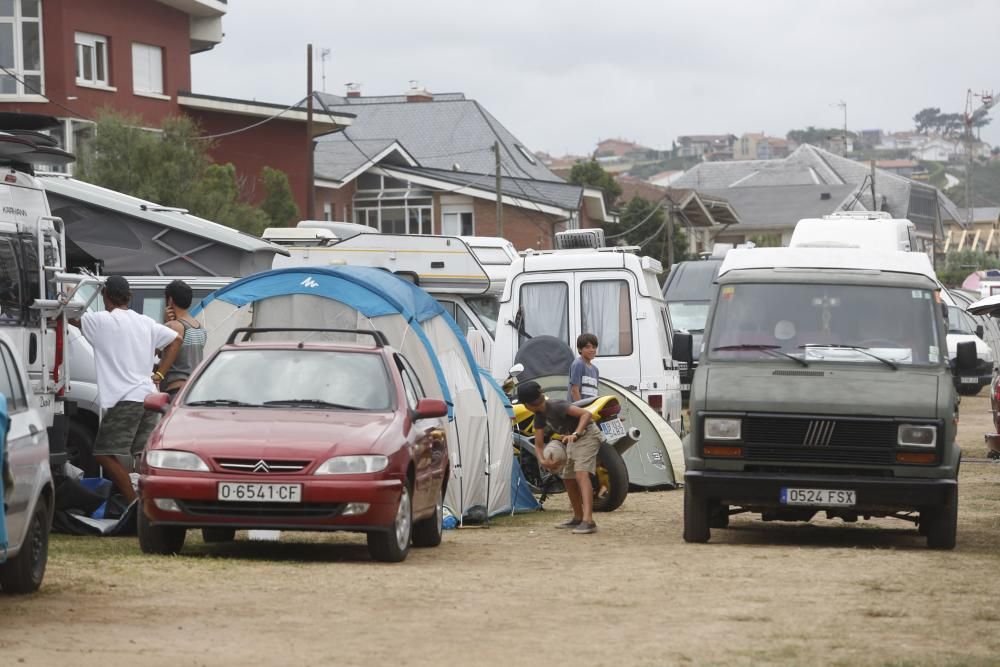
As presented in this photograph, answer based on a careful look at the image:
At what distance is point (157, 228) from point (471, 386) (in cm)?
698

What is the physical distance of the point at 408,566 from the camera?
1207 centimetres

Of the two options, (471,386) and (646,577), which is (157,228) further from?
(646,577)

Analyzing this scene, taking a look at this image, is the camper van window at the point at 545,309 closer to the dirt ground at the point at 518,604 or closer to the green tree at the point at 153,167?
the dirt ground at the point at 518,604

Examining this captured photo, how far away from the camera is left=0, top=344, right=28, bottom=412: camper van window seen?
396 inches

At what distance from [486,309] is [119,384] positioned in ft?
35.5

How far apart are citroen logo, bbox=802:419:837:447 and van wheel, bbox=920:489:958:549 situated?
94cm

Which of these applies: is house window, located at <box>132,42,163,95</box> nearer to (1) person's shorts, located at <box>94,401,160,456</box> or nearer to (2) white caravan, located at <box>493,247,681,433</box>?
(2) white caravan, located at <box>493,247,681,433</box>

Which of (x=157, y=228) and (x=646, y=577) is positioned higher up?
(x=157, y=228)

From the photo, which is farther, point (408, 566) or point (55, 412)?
point (55, 412)

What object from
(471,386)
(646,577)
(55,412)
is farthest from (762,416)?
(55,412)

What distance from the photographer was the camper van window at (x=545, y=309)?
21.4 metres

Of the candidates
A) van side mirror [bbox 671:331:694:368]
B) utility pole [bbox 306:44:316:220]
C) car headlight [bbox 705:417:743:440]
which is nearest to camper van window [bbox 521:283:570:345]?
van side mirror [bbox 671:331:694:368]

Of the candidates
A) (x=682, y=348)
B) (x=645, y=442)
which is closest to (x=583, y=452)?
(x=682, y=348)

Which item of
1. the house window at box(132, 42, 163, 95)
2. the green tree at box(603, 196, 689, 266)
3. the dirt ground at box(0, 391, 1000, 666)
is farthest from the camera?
the green tree at box(603, 196, 689, 266)
